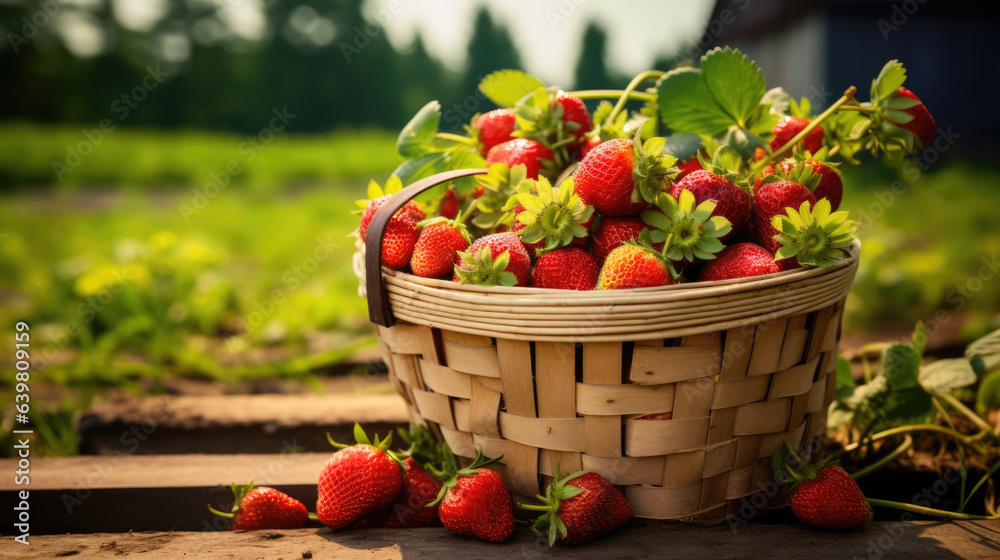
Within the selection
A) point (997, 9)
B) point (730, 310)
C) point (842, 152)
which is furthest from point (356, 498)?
point (997, 9)

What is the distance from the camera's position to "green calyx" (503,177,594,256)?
795mm

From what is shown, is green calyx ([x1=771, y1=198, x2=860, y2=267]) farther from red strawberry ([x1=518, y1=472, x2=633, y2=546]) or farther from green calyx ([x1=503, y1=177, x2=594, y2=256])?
red strawberry ([x1=518, y1=472, x2=633, y2=546])

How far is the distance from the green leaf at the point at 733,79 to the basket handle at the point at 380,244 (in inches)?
16.2

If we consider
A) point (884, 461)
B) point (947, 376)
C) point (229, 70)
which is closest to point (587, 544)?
point (884, 461)

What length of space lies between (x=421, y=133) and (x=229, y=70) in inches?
284

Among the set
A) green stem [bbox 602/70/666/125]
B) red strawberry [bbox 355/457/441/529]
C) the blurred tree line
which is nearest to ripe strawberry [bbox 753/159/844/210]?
green stem [bbox 602/70/666/125]

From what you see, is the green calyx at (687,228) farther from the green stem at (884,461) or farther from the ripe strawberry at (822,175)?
the green stem at (884,461)

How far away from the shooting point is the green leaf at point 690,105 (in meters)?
0.96

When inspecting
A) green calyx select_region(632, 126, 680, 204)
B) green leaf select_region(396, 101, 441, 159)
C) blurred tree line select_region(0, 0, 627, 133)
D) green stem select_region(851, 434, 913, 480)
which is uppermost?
blurred tree line select_region(0, 0, 627, 133)

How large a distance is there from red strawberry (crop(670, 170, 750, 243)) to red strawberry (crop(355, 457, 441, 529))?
0.54 m

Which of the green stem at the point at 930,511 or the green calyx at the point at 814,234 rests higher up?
the green calyx at the point at 814,234

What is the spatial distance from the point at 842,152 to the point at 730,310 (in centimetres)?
46

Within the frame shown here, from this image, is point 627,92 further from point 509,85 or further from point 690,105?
point 509,85

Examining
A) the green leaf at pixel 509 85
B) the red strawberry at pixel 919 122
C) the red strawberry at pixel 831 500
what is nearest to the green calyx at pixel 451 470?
the red strawberry at pixel 831 500
